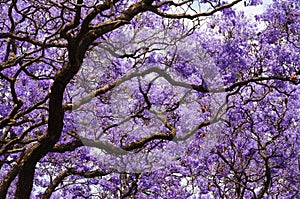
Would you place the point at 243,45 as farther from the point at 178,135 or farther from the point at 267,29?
the point at 178,135

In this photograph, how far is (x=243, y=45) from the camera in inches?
449

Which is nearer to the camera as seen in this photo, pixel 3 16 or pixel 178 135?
pixel 178 135

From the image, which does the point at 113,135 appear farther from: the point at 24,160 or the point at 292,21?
the point at 292,21

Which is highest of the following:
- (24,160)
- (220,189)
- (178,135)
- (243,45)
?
(243,45)

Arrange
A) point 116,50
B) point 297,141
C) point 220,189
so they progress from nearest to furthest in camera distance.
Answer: point 116,50, point 297,141, point 220,189

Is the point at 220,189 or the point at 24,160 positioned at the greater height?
the point at 220,189

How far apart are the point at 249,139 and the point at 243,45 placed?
225cm

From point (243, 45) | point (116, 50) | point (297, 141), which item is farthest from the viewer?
point (297, 141)

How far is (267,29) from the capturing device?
11867mm

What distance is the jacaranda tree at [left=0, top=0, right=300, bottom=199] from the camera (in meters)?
8.90

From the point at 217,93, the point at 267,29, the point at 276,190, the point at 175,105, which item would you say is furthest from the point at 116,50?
the point at 276,190

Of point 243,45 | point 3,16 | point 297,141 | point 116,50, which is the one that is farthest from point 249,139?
point 3,16

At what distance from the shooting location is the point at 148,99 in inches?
390

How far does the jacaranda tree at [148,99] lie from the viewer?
29.2ft
